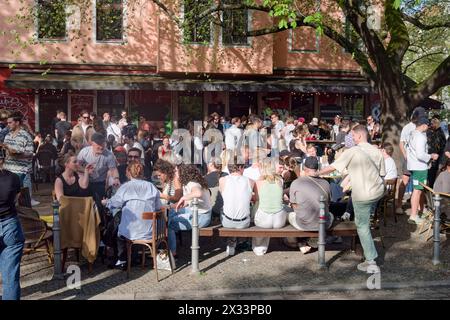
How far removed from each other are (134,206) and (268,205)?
1.93 metres

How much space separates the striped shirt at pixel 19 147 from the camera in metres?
10.1

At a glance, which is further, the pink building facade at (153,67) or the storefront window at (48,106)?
the storefront window at (48,106)

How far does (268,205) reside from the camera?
27.7ft

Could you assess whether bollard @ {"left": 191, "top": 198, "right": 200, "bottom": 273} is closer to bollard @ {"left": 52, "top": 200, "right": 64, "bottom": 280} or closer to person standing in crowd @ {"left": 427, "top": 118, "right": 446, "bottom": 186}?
bollard @ {"left": 52, "top": 200, "right": 64, "bottom": 280}

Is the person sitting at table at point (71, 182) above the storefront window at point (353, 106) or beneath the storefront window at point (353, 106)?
beneath

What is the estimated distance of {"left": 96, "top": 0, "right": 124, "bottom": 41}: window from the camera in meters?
20.4

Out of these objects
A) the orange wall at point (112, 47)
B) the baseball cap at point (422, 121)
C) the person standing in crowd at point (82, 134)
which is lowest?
the person standing in crowd at point (82, 134)

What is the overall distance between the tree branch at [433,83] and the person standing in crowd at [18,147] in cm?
855

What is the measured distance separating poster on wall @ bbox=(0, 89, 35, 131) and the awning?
69 centimetres

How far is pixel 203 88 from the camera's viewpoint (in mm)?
19812

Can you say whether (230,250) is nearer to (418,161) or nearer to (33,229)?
(33,229)

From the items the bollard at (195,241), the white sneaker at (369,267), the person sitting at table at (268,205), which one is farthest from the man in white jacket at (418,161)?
the bollard at (195,241)

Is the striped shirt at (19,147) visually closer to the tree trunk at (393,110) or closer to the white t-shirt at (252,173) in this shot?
the white t-shirt at (252,173)

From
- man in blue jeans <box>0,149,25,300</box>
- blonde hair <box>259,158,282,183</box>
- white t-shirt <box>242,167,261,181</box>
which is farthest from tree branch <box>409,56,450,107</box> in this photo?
man in blue jeans <box>0,149,25,300</box>
